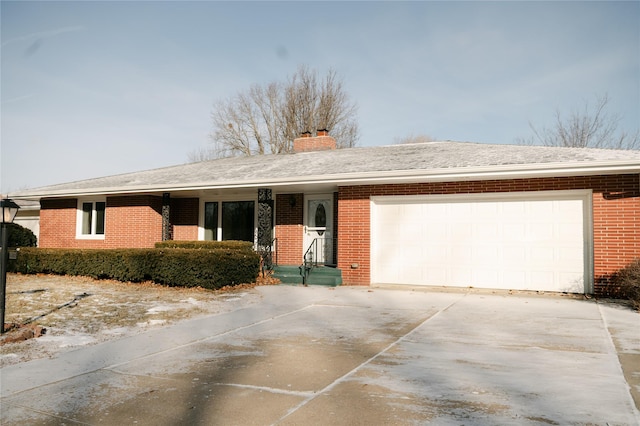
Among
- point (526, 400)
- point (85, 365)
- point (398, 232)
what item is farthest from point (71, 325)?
point (398, 232)

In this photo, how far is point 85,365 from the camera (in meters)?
5.19

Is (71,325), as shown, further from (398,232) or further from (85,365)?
(398,232)

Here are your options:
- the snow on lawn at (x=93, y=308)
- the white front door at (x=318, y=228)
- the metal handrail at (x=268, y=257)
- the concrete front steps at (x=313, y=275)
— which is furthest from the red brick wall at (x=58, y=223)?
the white front door at (x=318, y=228)

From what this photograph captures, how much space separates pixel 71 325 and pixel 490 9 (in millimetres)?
13153

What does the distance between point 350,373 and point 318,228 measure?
32.5 feet

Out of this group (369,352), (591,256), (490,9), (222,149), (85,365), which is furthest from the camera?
(222,149)

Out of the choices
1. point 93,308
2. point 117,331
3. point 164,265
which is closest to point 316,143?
point 164,265

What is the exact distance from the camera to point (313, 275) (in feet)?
42.2

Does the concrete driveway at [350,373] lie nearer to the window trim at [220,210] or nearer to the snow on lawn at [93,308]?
the snow on lawn at [93,308]

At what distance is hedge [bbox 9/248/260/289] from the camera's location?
38.0 ft

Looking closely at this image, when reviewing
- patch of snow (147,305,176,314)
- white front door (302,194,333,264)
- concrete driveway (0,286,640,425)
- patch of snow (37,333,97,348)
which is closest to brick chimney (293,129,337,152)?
white front door (302,194,333,264)

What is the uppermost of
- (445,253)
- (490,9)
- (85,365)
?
(490,9)

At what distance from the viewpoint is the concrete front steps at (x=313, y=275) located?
12.5 m

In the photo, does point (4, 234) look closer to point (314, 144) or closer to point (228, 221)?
point (228, 221)
